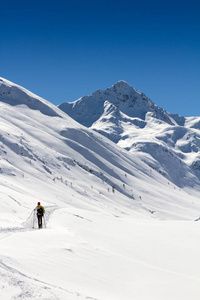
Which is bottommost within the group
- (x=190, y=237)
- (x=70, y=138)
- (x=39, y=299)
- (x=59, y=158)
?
(x=190, y=237)

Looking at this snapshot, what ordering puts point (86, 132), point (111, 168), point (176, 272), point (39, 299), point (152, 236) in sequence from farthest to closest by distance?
1. point (86, 132)
2. point (111, 168)
3. point (152, 236)
4. point (176, 272)
5. point (39, 299)

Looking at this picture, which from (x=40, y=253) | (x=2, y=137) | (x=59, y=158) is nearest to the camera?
(x=40, y=253)

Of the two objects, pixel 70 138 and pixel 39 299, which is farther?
pixel 70 138

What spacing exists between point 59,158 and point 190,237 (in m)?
109

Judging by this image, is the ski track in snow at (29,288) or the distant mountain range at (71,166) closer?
the ski track in snow at (29,288)

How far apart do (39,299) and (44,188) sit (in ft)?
231

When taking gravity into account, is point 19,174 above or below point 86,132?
below

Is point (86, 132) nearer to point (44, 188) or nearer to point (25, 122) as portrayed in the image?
point (25, 122)

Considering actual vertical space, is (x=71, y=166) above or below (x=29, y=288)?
above

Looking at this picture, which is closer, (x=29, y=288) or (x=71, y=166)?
(x=29, y=288)

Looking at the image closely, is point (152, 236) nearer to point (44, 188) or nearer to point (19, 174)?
point (44, 188)

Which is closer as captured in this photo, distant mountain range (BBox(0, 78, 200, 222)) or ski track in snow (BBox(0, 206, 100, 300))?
ski track in snow (BBox(0, 206, 100, 300))

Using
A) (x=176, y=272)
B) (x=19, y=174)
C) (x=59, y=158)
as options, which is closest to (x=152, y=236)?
(x=176, y=272)

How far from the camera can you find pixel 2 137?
108188mm
